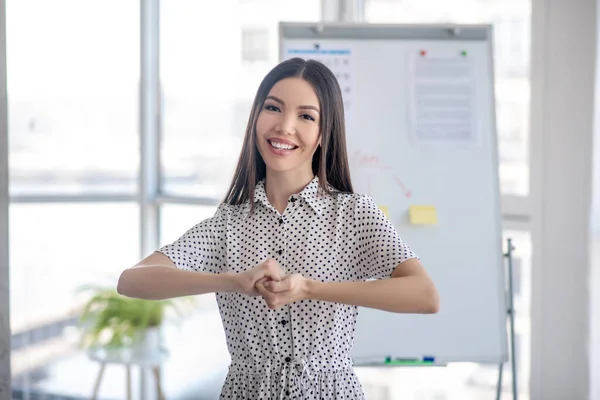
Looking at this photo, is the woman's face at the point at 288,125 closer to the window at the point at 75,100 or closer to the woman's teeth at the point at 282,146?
the woman's teeth at the point at 282,146

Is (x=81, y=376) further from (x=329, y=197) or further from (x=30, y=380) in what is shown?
(x=329, y=197)

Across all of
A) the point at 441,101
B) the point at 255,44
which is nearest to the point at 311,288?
the point at 441,101

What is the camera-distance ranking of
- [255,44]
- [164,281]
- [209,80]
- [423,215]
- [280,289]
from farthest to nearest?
[209,80] → [255,44] → [423,215] → [164,281] → [280,289]

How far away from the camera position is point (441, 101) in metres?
2.18

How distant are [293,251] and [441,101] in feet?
3.29

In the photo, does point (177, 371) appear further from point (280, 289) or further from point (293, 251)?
point (280, 289)

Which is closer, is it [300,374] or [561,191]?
[300,374]

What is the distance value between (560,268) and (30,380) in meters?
2.46

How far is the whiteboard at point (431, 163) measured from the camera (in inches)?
84.5

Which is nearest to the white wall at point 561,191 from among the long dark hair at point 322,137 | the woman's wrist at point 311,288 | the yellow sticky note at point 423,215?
the yellow sticky note at point 423,215

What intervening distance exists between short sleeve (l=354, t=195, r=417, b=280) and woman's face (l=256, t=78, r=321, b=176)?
0.53ft

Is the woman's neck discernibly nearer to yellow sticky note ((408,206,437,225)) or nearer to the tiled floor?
yellow sticky note ((408,206,437,225))

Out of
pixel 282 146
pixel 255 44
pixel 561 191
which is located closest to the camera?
pixel 282 146

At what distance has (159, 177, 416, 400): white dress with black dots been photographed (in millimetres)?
1351
